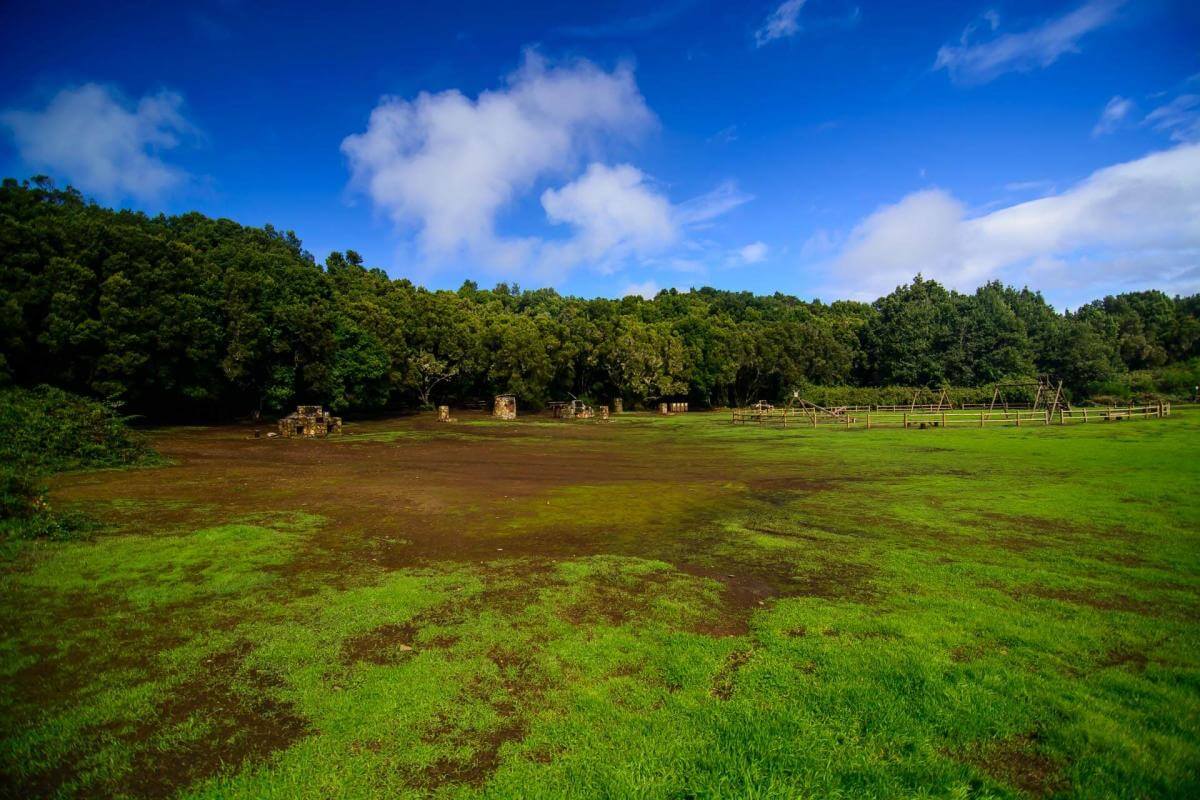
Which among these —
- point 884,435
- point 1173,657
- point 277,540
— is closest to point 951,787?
point 1173,657

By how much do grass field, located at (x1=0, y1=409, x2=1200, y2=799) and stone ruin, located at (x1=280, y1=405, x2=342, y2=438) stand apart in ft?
59.7

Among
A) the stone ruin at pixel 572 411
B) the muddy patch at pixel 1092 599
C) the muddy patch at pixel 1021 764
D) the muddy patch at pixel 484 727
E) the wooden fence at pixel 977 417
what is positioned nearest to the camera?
the muddy patch at pixel 1021 764

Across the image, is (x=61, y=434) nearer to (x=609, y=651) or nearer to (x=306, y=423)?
(x=306, y=423)

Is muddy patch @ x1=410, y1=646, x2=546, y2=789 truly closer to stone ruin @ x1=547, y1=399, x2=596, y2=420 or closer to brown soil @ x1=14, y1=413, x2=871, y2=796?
brown soil @ x1=14, y1=413, x2=871, y2=796

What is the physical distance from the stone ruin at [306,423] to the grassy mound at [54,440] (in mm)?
10507

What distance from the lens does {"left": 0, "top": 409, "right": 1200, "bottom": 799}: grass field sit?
406cm

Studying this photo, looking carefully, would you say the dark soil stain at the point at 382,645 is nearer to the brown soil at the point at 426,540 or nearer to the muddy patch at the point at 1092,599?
the brown soil at the point at 426,540

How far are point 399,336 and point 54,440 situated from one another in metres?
32.3

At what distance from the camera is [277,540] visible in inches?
392

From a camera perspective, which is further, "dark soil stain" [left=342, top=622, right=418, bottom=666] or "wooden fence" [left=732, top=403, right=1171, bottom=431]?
"wooden fence" [left=732, top=403, right=1171, bottom=431]

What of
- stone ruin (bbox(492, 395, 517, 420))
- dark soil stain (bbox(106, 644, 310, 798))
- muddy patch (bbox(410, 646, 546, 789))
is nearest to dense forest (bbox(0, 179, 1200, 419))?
stone ruin (bbox(492, 395, 517, 420))

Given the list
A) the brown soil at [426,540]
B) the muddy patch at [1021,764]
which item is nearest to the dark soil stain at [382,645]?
the brown soil at [426,540]

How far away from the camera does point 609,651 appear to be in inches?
226

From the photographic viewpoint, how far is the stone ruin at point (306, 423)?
3046cm
